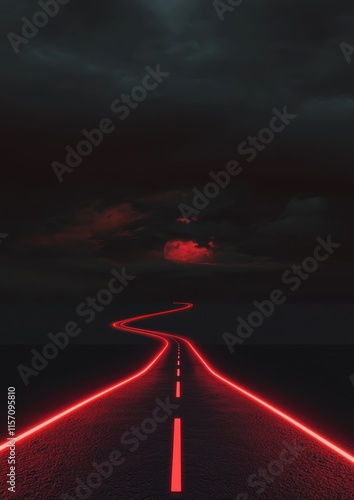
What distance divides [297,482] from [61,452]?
3352 millimetres

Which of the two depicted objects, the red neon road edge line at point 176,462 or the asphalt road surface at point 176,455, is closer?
the asphalt road surface at point 176,455

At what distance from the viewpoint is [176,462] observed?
7051mm

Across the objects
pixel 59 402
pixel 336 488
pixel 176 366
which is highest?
pixel 176 366

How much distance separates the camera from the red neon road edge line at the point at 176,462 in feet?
19.7

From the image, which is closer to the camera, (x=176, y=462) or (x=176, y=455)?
(x=176, y=462)

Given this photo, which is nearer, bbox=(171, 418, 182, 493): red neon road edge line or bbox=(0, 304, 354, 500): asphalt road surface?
bbox=(0, 304, 354, 500): asphalt road surface

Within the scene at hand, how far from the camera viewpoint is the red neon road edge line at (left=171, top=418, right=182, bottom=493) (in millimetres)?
6019

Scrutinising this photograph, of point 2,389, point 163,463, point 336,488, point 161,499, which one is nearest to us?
point 161,499

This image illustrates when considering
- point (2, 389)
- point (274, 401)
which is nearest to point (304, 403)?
point (274, 401)

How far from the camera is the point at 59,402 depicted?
12914 mm

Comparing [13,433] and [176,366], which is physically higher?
[176,366]

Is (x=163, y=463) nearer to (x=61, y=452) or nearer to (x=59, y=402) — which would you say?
(x=61, y=452)

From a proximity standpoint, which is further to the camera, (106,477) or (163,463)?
(163,463)

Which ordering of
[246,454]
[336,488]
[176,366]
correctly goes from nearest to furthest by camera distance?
[336,488] < [246,454] < [176,366]
